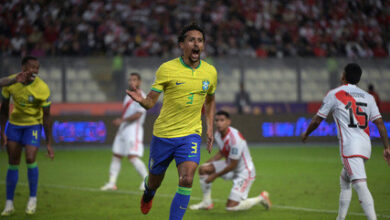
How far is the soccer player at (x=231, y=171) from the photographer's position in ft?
26.6

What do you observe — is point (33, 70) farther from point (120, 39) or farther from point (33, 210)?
point (120, 39)

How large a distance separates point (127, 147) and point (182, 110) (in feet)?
15.9

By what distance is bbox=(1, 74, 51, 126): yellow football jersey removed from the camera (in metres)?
7.71

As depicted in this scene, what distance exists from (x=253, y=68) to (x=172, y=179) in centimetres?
878

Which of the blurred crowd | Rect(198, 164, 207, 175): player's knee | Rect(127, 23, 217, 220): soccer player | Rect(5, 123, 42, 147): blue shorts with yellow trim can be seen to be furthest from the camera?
the blurred crowd

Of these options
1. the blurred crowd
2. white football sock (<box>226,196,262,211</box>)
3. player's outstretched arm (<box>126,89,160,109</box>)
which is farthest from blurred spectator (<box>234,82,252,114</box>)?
player's outstretched arm (<box>126,89,160,109</box>)

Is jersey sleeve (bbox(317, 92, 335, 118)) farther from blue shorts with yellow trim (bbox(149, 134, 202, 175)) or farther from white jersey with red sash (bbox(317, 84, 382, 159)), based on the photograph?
blue shorts with yellow trim (bbox(149, 134, 202, 175))

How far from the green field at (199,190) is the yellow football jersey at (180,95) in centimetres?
→ 202

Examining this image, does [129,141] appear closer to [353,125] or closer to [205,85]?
[205,85]

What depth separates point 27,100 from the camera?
25.4 ft

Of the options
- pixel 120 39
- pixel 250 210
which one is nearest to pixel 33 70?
pixel 250 210

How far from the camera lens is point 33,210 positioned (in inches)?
310

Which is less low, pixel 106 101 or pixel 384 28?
pixel 384 28

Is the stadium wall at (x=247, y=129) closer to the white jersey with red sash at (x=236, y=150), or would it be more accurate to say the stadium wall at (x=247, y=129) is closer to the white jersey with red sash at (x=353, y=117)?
the white jersey with red sash at (x=236, y=150)
